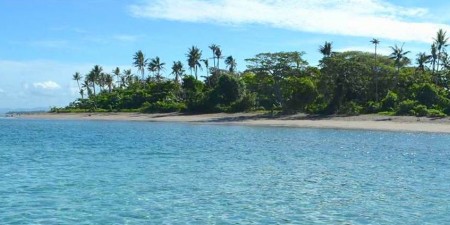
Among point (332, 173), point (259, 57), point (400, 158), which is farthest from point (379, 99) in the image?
point (332, 173)

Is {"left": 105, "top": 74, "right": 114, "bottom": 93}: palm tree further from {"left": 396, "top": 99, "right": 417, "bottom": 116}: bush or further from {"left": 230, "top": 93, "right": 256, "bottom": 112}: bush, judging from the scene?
{"left": 396, "top": 99, "right": 417, "bottom": 116}: bush

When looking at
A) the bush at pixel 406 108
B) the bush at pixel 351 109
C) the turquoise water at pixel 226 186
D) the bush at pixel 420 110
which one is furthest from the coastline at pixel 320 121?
the turquoise water at pixel 226 186

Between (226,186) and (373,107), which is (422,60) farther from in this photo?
(226,186)

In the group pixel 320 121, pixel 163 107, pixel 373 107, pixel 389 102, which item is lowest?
pixel 320 121

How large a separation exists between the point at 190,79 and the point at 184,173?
8201cm

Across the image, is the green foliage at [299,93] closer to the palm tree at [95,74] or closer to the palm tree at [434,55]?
the palm tree at [434,55]

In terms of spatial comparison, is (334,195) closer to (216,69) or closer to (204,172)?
(204,172)

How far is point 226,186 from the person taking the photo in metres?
20.3

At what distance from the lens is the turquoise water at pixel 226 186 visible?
50.0 ft

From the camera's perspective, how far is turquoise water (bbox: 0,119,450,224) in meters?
15.2

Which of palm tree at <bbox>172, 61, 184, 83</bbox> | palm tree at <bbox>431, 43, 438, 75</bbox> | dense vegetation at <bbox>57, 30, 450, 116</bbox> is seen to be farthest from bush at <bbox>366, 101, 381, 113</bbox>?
palm tree at <bbox>172, 61, 184, 83</bbox>

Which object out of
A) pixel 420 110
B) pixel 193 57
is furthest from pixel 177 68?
pixel 420 110

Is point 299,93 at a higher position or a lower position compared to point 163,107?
higher

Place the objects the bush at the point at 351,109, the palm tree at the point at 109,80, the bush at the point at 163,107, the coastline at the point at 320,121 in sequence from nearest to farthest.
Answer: the coastline at the point at 320,121
the bush at the point at 351,109
the bush at the point at 163,107
the palm tree at the point at 109,80
